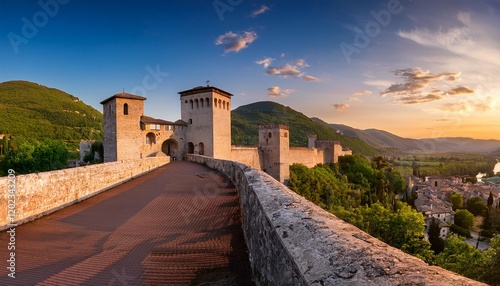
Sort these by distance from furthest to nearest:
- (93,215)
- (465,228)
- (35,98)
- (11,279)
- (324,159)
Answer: (35,98) → (324,159) → (465,228) → (93,215) → (11,279)

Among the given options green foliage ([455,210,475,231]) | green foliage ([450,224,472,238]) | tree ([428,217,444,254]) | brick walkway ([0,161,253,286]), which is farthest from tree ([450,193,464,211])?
brick walkway ([0,161,253,286])

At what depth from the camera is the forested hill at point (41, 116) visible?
63.8m

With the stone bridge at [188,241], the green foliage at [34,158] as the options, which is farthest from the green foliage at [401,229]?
the green foliage at [34,158]

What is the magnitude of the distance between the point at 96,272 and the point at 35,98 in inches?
4236

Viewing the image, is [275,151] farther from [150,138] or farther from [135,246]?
[135,246]

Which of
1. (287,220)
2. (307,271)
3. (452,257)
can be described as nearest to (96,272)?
(287,220)

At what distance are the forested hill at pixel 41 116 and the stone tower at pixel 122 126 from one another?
43.3 meters

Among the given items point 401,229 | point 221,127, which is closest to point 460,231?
point 401,229

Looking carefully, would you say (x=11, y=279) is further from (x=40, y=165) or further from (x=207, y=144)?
(x=40, y=165)

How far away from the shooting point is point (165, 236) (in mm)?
4980

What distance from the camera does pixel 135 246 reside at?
4.53 m

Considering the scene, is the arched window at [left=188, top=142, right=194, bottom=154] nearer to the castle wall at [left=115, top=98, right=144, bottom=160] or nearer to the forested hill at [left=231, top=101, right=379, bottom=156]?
the castle wall at [left=115, top=98, right=144, bottom=160]

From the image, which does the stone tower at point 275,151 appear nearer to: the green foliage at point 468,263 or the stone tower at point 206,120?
the stone tower at point 206,120

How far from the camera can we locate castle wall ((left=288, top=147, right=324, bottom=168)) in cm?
4678
